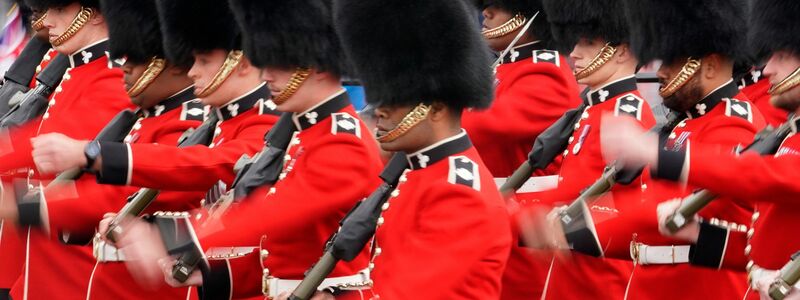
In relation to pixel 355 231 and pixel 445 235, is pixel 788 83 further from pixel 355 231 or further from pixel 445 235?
pixel 355 231

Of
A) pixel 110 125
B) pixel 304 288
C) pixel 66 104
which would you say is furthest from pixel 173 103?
pixel 304 288

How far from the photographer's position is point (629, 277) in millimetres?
5633

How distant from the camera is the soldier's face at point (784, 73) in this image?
4625mm

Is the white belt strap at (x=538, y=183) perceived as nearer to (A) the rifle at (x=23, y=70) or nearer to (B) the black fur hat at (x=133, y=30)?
(B) the black fur hat at (x=133, y=30)

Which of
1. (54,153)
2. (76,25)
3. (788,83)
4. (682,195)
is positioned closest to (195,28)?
(54,153)

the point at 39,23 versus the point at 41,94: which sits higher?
the point at 39,23

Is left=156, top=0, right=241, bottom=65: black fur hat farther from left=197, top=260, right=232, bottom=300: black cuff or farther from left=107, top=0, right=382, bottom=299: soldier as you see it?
left=197, top=260, right=232, bottom=300: black cuff

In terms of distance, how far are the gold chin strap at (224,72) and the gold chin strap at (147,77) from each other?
0.43 m

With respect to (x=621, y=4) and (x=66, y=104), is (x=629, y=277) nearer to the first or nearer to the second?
(x=621, y=4)

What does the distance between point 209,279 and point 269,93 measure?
0.67 meters

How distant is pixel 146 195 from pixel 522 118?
4.70ft

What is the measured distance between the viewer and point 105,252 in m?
5.98

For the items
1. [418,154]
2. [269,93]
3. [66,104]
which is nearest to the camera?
[418,154]

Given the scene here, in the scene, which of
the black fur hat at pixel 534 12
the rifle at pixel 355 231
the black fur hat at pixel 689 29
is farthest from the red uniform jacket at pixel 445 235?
the black fur hat at pixel 534 12
